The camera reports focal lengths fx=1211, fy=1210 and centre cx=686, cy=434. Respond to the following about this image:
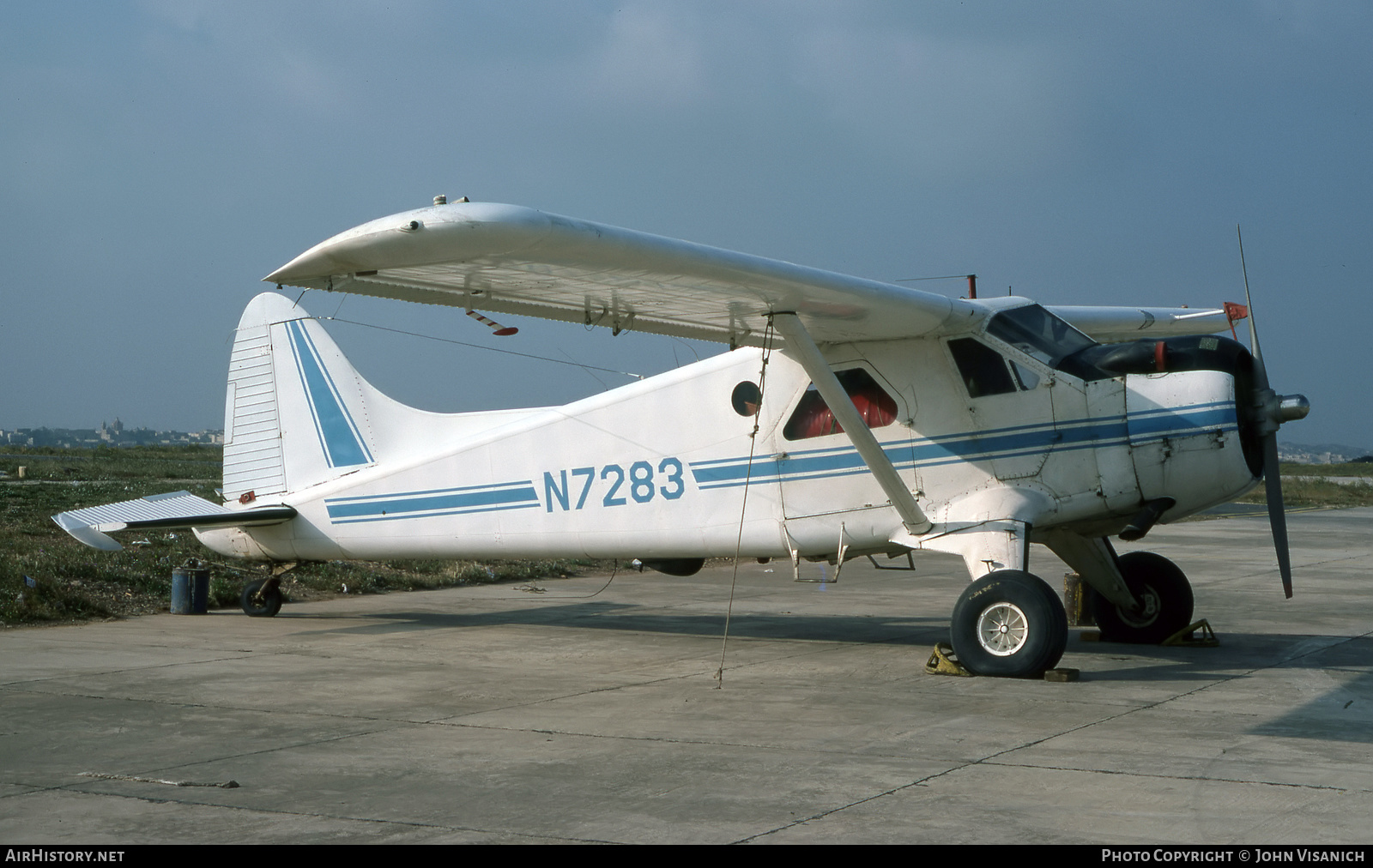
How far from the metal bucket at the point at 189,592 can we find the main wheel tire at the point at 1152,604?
29.5ft

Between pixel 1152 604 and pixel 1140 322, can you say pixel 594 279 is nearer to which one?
pixel 1152 604

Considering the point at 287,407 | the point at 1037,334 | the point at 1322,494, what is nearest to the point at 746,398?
the point at 1037,334

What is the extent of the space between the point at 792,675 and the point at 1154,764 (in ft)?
11.1

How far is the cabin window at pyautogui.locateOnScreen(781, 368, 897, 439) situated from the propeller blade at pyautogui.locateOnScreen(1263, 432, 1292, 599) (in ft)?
8.67

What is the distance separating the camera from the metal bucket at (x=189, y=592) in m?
12.8

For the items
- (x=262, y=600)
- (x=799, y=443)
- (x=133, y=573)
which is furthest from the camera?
(x=133, y=573)

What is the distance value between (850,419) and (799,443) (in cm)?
104

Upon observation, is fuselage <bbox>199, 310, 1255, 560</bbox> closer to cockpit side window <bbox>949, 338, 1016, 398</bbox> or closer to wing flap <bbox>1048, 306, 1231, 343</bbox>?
cockpit side window <bbox>949, 338, 1016, 398</bbox>

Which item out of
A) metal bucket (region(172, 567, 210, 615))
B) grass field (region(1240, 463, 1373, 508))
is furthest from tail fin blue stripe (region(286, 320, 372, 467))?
grass field (region(1240, 463, 1373, 508))

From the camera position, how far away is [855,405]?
939 cm

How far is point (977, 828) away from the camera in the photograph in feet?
14.9

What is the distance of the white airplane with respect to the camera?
7.86m

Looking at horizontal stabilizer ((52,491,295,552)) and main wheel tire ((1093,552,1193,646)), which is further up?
horizontal stabilizer ((52,491,295,552))

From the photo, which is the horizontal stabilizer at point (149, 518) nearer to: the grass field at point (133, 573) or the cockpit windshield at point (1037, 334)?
the grass field at point (133, 573)
